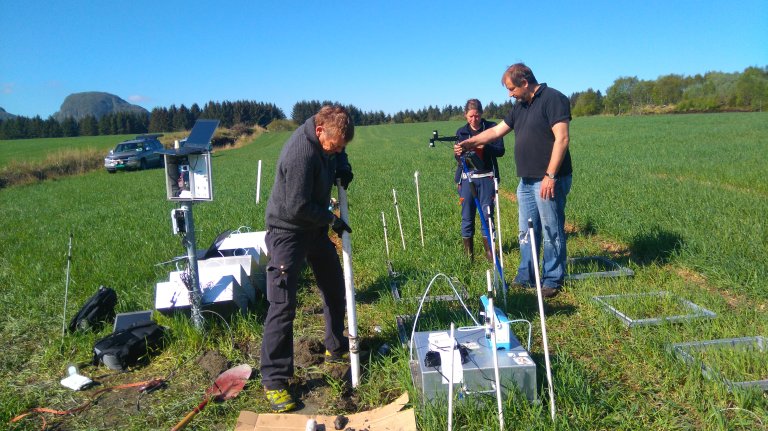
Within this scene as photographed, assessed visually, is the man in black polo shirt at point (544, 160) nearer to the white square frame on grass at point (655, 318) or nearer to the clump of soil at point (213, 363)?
the white square frame on grass at point (655, 318)

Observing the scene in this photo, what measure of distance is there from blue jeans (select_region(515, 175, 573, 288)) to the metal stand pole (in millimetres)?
3142

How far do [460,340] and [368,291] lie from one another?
2391 mm

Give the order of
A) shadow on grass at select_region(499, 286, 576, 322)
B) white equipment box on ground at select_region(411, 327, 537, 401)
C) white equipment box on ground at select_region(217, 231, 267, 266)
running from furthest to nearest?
white equipment box on ground at select_region(217, 231, 267, 266)
shadow on grass at select_region(499, 286, 576, 322)
white equipment box on ground at select_region(411, 327, 537, 401)

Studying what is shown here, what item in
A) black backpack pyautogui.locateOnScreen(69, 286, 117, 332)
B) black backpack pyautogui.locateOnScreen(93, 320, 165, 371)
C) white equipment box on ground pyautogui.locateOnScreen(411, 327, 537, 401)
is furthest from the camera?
black backpack pyautogui.locateOnScreen(69, 286, 117, 332)

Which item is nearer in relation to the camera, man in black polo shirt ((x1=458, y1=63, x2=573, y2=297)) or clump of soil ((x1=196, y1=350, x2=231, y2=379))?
clump of soil ((x1=196, y1=350, x2=231, y2=379))

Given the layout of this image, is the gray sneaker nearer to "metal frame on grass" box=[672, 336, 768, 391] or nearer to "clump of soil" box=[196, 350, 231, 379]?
"metal frame on grass" box=[672, 336, 768, 391]

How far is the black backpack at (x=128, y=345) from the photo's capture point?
4.25 m

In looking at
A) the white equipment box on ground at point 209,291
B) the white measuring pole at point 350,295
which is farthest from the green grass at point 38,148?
the white measuring pole at point 350,295

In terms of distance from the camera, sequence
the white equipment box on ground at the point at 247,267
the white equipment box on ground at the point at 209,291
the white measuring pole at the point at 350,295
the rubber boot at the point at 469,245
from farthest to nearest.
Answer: the rubber boot at the point at 469,245 → the white equipment box on ground at the point at 247,267 → the white equipment box on ground at the point at 209,291 → the white measuring pole at the point at 350,295

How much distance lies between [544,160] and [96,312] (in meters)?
4.61

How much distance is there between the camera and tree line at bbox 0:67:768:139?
74.1 meters

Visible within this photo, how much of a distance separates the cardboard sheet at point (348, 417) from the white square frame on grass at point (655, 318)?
2075 millimetres

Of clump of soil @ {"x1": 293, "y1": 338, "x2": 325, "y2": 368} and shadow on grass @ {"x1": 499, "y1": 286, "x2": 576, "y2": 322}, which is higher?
shadow on grass @ {"x1": 499, "y1": 286, "x2": 576, "y2": 322}

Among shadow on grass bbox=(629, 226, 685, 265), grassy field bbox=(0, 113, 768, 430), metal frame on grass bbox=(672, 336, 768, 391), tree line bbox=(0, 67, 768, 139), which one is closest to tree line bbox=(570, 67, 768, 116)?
tree line bbox=(0, 67, 768, 139)
